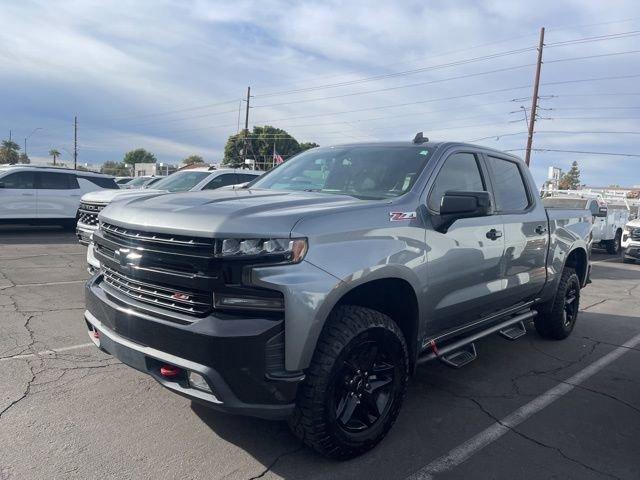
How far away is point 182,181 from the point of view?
10.9 m

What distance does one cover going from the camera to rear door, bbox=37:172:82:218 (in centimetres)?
1385

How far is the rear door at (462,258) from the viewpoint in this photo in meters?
3.68

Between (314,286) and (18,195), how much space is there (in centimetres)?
1330

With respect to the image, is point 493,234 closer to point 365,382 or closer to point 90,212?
point 365,382

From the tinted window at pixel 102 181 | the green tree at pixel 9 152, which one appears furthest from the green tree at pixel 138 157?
the tinted window at pixel 102 181

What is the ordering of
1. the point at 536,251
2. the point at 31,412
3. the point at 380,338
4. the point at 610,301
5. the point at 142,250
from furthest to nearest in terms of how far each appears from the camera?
the point at 610,301
the point at 536,251
the point at 31,412
the point at 380,338
the point at 142,250

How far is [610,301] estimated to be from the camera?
8930mm

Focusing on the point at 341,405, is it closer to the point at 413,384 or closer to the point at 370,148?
the point at 413,384

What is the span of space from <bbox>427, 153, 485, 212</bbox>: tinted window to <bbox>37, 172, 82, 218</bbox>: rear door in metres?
12.5

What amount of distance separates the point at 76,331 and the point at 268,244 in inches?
140

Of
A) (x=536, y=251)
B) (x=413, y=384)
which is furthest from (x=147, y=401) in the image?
(x=536, y=251)

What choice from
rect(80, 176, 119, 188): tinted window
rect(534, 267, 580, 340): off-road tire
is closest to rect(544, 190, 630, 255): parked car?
rect(534, 267, 580, 340): off-road tire

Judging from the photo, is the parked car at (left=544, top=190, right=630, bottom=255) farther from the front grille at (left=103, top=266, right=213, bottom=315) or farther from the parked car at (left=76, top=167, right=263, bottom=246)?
the front grille at (left=103, top=266, right=213, bottom=315)

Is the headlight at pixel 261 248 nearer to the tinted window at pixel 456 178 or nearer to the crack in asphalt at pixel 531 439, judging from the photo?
the tinted window at pixel 456 178
